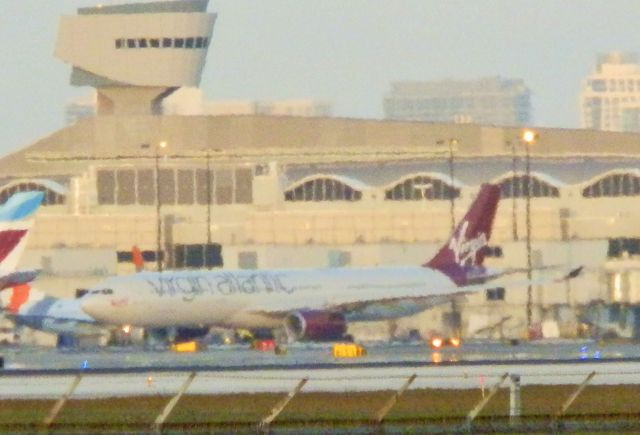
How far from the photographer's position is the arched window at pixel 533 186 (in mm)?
124562

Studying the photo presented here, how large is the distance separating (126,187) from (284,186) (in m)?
10.2

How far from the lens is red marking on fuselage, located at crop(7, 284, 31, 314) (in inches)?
3383

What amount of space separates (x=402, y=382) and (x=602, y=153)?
111113 millimetres

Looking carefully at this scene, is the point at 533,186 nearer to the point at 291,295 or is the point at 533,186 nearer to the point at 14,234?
the point at 291,295

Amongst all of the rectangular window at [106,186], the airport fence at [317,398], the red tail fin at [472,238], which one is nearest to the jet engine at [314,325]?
the red tail fin at [472,238]

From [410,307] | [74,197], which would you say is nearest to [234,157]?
[74,197]

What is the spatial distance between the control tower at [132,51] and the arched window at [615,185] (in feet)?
148

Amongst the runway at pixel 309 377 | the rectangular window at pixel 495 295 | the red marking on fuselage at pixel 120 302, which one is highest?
the runway at pixel 309 377

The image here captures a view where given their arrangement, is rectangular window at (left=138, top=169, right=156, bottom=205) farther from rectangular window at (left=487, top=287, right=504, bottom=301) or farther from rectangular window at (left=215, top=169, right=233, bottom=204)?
rectangular window at (left=487, top=287, right=504, bottom=301)

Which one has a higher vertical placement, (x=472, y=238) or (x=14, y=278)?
(x=472, y=238)

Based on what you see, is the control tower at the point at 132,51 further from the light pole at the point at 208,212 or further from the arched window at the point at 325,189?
the arched window at the point at 325,189

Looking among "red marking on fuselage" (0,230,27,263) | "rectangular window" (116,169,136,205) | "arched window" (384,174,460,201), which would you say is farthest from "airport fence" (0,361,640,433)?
"rectangular window" (116,169,136,205)

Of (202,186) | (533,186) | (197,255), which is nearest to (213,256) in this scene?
(197,255)

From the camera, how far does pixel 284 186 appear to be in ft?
426
